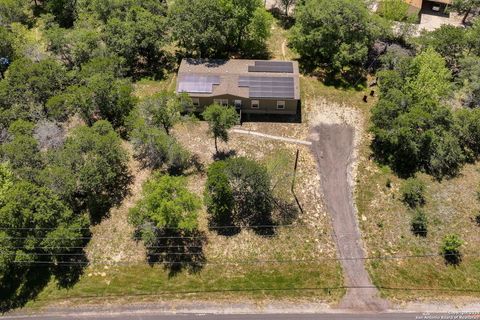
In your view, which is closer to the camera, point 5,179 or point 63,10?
point 5,179

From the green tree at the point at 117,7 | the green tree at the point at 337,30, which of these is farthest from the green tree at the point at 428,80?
the green tree at the point at 117,7

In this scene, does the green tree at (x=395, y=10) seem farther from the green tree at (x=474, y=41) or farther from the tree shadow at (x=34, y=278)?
the tree shadow at (x=34, y=278)

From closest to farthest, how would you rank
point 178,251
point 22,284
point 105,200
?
point 22,284 → point 178,251 → point 105,200

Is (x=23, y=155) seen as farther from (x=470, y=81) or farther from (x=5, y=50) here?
(x=470, y=81)

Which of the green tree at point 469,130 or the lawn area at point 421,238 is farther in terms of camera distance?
the green tree at point 469,130

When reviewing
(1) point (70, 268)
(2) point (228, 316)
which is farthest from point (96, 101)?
(2) point (228, 316)

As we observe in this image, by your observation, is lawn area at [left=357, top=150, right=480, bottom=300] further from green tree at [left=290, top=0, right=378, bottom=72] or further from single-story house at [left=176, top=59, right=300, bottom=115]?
green tree at [left=290, top=0, right=378, bottom=72]

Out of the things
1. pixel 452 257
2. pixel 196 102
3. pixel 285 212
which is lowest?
pixel 452 257
